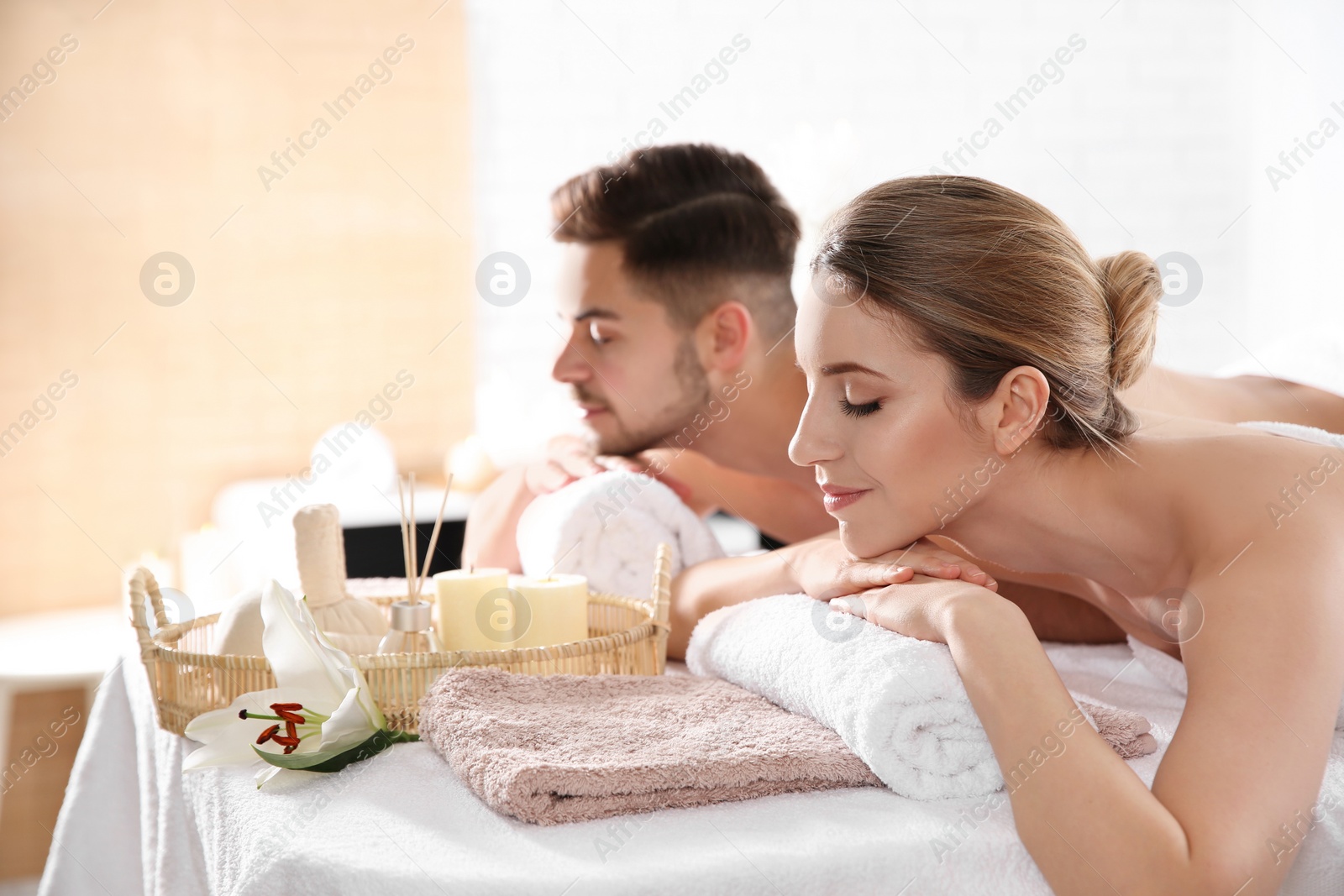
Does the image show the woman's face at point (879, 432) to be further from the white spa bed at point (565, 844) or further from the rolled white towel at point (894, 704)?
the white spa bed at point (565, 844)

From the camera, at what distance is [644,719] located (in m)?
0.78

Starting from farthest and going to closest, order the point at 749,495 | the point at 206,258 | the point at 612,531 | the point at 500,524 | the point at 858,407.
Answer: the point at 206,258
the point at 749,495
the point at 500,524
the point at 612,531
the point at 858,407

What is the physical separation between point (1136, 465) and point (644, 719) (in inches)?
17.1

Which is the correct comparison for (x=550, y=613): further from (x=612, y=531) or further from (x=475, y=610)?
(x=612, y=531)

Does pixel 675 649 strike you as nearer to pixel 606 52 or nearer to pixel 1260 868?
pixel 1260 868

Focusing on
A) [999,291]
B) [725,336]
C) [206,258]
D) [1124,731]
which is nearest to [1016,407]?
[999,291]

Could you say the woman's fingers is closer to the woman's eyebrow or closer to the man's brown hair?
the woman's eyebrow

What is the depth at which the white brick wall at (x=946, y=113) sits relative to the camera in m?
2.90

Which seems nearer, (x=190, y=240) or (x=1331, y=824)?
(x=1331, y=824)

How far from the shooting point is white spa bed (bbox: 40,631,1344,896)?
60 cm

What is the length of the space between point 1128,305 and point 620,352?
710 millimetres

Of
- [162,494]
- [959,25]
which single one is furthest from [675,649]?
[959,25]

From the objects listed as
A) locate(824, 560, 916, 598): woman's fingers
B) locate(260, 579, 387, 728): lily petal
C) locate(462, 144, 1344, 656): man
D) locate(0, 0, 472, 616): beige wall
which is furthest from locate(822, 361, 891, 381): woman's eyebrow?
locate(0, 0, 472, 616): beige wall

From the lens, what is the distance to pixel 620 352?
145 cm
